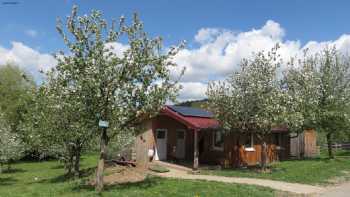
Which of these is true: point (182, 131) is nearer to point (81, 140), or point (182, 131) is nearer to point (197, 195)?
point (81, 140)

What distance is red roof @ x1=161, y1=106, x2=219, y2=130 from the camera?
18828 mm

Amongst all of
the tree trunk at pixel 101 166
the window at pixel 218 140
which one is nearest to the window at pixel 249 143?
the window at pixel 218 140

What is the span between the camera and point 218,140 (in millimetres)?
21469

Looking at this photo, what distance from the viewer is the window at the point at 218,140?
21141 millimetres

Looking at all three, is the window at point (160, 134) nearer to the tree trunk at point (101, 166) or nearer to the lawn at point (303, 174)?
the lawn at point (303, 174)

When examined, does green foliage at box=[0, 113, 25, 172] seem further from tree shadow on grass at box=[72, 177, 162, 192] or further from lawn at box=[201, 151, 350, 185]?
lawn at box=[201, 151, 350, 185]

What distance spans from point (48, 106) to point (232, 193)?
8.37 meters

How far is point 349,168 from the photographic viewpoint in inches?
770

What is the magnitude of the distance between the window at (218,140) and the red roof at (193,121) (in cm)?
82

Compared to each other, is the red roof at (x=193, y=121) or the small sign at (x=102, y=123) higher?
the red roof at (x=193, y=121)

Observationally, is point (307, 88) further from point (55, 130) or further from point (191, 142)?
point (55, 130)

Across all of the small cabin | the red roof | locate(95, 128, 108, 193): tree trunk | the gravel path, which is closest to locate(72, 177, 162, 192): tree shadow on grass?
locate(95, 128, 108, 193): tree trunk

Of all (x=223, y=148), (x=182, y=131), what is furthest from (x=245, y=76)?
(x=182, y=131)

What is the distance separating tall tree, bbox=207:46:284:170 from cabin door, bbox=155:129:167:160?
5.01 metres
